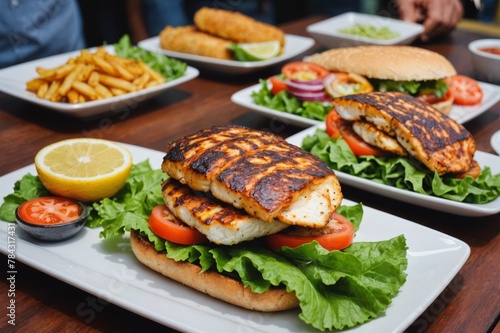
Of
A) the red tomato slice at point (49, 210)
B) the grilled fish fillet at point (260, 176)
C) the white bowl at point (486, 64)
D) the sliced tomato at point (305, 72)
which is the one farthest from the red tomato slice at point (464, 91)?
the red tomato slice at point (49, 210)

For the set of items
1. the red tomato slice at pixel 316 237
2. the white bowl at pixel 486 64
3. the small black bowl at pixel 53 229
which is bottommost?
the white bowl at pixel 486 64

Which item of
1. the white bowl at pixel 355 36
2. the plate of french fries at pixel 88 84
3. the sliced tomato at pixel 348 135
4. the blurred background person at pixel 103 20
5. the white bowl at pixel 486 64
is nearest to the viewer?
the sliced tomato at pixel 348 135

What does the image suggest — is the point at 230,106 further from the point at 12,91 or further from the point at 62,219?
the point at 62,219

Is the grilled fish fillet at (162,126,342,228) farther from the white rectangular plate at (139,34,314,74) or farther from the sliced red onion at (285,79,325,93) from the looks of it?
the white rectangular plate at (139,34,314,74)

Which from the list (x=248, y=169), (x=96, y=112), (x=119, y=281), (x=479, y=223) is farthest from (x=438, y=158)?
(x=96, y=112)

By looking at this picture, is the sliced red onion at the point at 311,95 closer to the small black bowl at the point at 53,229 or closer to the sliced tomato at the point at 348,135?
the sliced tomato at the point at 348,135

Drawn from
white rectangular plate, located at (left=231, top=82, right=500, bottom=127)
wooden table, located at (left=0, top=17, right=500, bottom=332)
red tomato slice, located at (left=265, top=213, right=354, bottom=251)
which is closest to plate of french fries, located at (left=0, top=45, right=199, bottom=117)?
wooden table, located at (left=0, top=17, right=500, bottom=332)

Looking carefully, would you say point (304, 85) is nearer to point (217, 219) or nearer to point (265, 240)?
point (265, 240)
